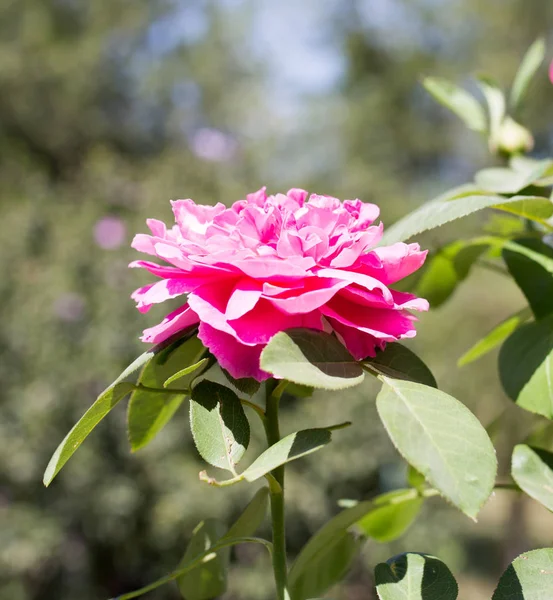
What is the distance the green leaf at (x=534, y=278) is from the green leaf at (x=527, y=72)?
0.21m

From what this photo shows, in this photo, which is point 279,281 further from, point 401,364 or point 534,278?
point 534,278

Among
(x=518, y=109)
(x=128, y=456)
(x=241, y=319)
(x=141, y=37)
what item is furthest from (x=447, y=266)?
(x=141, y=37)

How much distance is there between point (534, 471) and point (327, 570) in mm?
176

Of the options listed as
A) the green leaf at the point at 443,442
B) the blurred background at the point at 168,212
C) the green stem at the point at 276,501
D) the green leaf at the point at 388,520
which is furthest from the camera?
the blurred background at the point at 168,212

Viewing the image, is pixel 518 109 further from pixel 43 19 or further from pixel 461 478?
pixel 43 19

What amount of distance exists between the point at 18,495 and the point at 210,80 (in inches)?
244

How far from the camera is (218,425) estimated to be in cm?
36

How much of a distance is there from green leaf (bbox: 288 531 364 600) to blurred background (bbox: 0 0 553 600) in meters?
0.29

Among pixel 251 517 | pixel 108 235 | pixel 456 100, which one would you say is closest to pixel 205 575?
pixel 251 517

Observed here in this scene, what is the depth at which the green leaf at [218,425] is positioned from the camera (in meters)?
0.35


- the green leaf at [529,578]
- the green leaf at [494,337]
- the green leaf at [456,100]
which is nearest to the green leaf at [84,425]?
the green leaf at [529,578]

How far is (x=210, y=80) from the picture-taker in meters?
7.92

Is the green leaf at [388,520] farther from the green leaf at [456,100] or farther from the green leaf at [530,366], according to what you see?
the green leaf at [456,100]

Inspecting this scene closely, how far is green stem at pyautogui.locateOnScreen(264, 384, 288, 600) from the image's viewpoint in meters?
0.40
